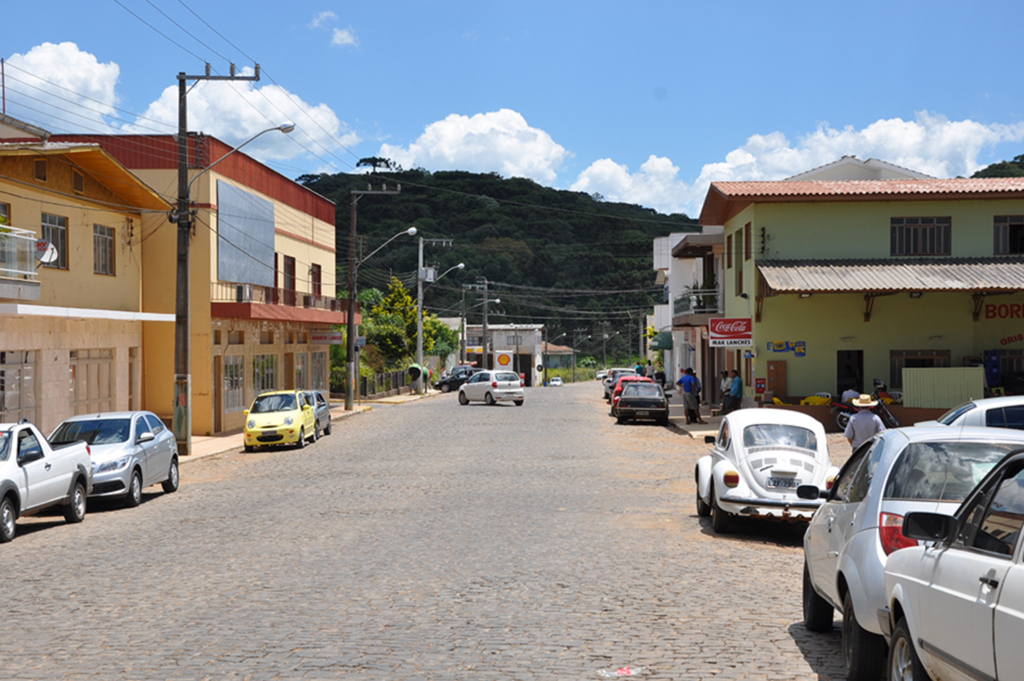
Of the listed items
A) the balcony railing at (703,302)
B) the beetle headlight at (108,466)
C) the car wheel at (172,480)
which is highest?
the balcony railing at (703,302)

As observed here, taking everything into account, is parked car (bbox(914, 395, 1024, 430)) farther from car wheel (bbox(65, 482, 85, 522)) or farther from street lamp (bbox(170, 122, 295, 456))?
street lamp (bbox(170, 122, 295, 456))

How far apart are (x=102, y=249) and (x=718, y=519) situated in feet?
69.4

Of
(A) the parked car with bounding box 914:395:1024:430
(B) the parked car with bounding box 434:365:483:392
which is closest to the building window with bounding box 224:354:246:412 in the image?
(A) the parked car with bounding box 914:395:1024:430

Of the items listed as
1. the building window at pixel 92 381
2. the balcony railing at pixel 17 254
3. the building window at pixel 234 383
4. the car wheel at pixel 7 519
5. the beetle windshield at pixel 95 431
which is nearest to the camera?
the car wheel at pixel 7 519

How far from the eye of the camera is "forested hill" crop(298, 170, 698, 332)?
8527cm

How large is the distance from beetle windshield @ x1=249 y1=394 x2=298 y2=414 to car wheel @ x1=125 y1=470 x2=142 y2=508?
11.0 meters

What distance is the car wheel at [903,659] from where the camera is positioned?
517 centimetres

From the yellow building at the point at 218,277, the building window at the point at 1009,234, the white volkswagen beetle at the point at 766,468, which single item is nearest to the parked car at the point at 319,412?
the yellow building at the point at 218,277

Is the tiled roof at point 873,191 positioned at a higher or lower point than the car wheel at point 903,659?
higher

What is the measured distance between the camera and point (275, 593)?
9.33 meters

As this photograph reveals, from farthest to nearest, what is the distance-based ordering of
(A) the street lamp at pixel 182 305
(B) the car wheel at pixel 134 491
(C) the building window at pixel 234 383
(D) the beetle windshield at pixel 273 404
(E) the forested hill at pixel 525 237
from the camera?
(E) the forested hill at pixel 525 237 → (C) the building window at pixel 234 383 → (D) the beetle windshield at pixel 273 404 → (A) the street lamp at pixel 182 305 → (B) the car wheel at pixel 134 491

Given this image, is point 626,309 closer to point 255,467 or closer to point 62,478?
point 255,467

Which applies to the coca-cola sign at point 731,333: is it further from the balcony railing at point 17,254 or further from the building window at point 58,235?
the balcony railing at point 17,254

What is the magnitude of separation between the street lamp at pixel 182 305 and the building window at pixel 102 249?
4.00m
